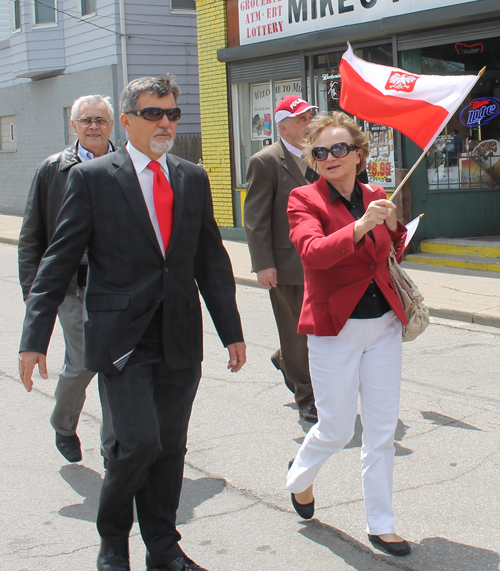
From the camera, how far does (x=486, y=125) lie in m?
11.4

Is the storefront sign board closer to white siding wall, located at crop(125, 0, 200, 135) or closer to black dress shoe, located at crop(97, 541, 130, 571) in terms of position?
white siding wall, located at crop(125, 0, 200, 135)

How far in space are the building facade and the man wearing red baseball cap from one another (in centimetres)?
1274

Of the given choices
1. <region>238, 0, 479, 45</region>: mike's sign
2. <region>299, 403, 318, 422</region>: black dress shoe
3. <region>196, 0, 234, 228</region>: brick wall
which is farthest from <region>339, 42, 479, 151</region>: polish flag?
<region>196, 0, 234, 228</region>: brick wall

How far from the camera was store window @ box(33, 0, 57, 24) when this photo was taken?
20655 millimetres

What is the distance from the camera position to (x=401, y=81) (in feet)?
13.5

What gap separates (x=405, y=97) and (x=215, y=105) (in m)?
11.3

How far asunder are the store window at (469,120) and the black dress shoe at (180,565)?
9.41 meters

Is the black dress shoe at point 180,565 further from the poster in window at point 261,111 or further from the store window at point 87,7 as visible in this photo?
the store window at point 87,7

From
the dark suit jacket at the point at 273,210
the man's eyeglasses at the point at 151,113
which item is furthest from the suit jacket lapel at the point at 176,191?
the dark suit jacket at the point at 273,210

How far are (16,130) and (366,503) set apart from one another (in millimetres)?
22113

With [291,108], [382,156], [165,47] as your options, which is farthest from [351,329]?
[165,47]

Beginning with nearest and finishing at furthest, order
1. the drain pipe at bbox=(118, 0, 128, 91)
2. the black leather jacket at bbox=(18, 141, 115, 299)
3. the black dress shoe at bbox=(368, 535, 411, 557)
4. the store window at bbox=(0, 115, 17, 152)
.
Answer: the black dress shoe at bbox=(368, 535, 411, 557) < the black leather jacket at bbox=(18, 141, 115, 299) < the drain pipe at bbox=(118, 0, 128, 91) < the store window at bbox=(0, 115, 17, 152)

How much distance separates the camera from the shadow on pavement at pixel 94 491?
393cm

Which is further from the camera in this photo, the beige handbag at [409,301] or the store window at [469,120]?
the store window at [469,120]
